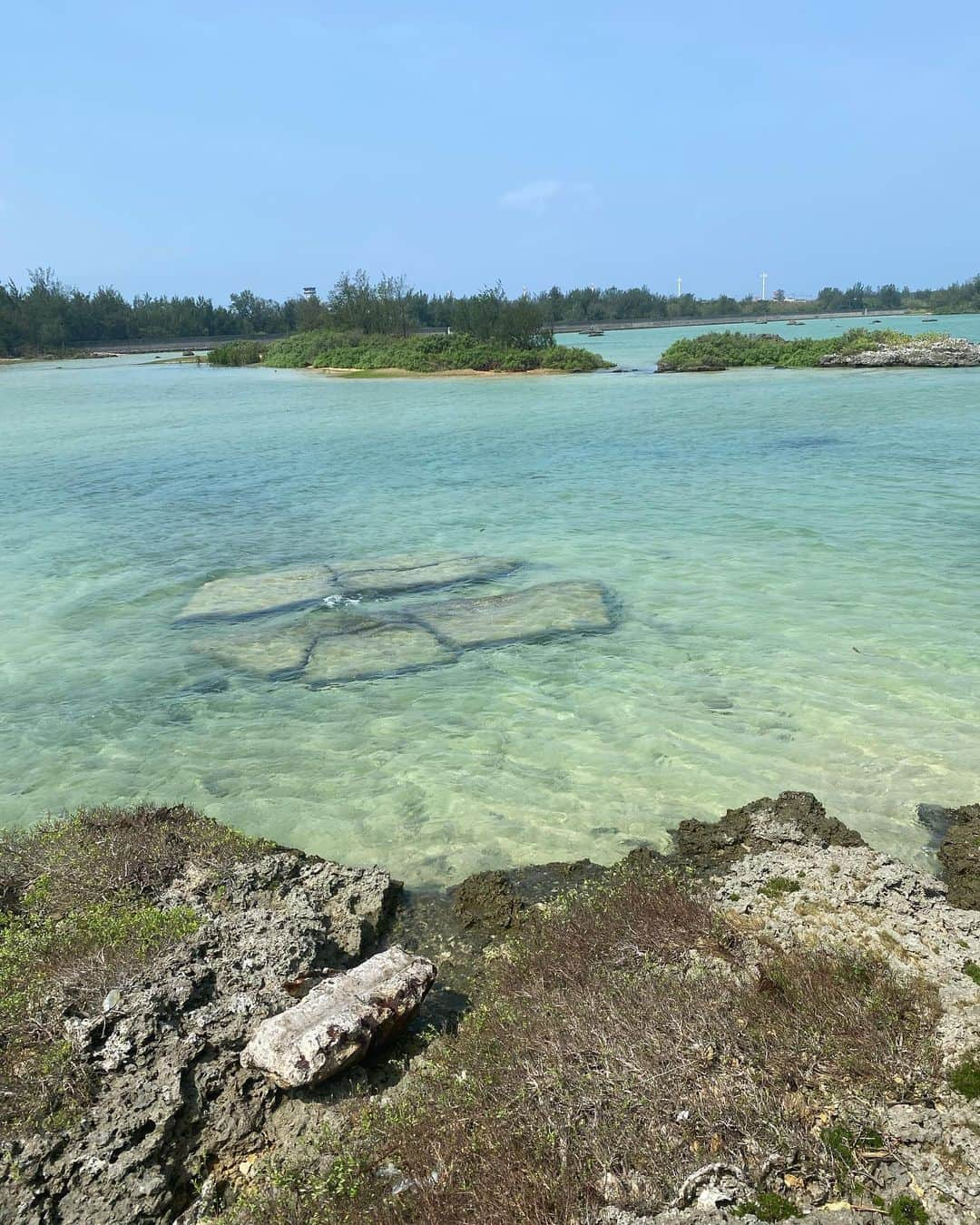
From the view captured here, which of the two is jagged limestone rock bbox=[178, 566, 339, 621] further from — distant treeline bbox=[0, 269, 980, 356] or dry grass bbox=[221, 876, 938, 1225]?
distant treeline bbox=[0, 269, 980, 356]

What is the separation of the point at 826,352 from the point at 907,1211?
5643 centimetres

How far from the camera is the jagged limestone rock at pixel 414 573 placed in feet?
39.4

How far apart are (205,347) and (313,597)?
368ft

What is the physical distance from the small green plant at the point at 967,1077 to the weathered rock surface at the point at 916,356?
52.5 metres

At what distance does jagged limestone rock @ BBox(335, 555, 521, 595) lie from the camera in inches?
472

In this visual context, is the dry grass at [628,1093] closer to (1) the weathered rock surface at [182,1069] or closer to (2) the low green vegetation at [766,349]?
(1) the weathered rock surface at [182,1069]

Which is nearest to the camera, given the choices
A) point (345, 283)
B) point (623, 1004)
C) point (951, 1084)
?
point (951, 1084)

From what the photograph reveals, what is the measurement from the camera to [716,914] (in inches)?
181

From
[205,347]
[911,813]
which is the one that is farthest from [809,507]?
[205,347]

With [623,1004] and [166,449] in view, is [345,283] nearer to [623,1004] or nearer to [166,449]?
[166,449]

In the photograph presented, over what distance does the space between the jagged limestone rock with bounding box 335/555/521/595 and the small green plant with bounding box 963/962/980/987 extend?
28.4 ft

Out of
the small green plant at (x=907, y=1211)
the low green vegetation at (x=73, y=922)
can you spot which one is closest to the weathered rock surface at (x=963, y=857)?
the small green plant at (x=907, y=1211)

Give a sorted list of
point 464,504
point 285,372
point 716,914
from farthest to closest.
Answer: point 285,372 → point 464,504 → point 716,914

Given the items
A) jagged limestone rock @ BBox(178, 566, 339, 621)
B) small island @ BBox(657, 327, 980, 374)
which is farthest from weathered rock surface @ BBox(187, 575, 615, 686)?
small island @ BBox(657, 327, 980, 374)
